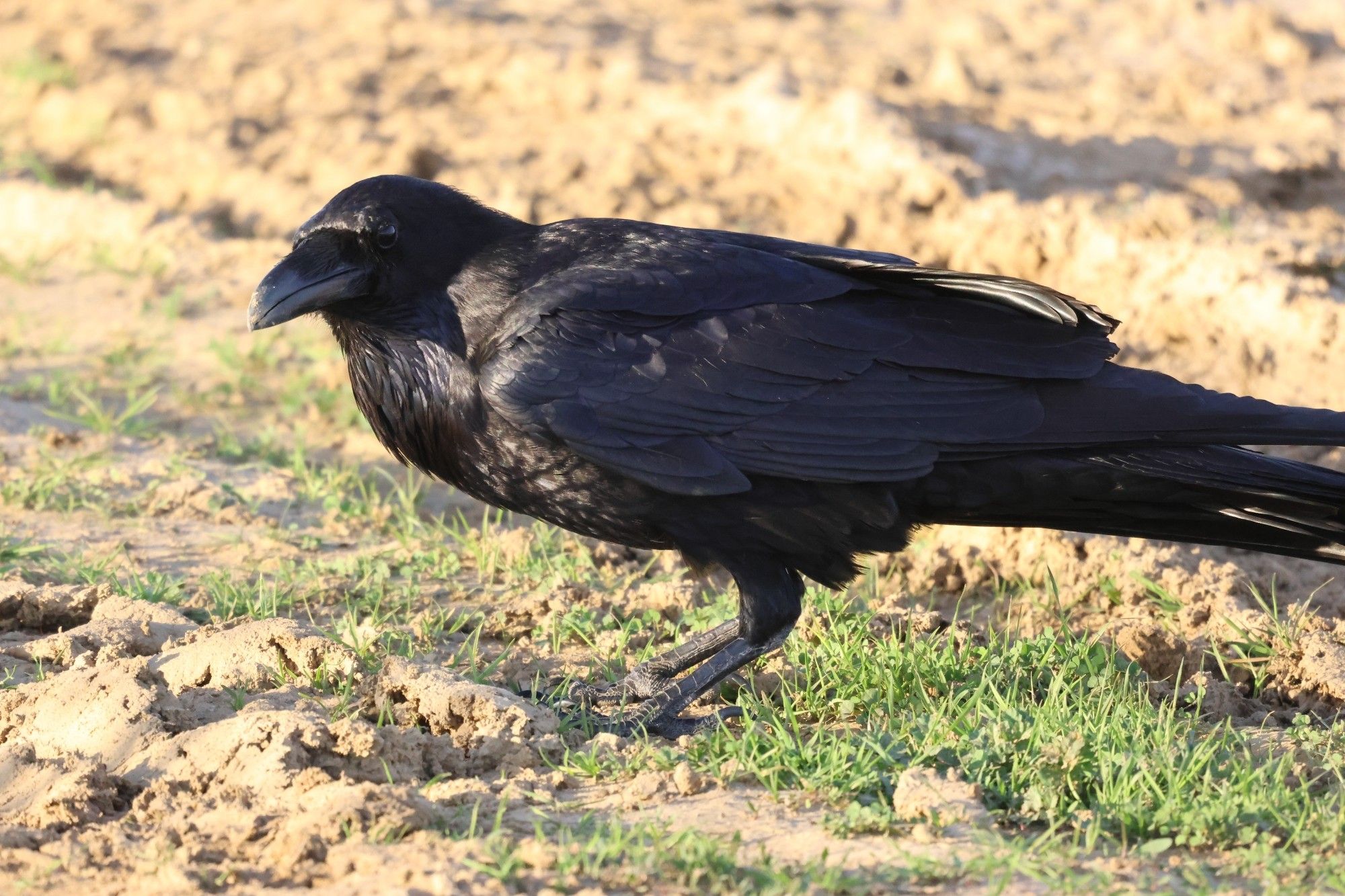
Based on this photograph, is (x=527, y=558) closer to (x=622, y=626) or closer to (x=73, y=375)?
(x=622, y=626)

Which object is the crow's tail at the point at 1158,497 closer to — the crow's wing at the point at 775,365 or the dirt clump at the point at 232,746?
the crow's wing at the point at 775,365

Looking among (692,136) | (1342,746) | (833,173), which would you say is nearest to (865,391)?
(1342,746)

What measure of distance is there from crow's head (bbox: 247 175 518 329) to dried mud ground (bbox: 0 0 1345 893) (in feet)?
2.92

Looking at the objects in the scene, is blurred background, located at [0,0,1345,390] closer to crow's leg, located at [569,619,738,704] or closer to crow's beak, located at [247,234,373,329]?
crow's leg, located at [569,619,738,704]

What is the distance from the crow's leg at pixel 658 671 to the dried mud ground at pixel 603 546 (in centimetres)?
14

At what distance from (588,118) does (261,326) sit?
14.9 feet

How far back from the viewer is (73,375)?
6.49 m

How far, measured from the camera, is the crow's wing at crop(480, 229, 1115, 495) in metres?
3.95

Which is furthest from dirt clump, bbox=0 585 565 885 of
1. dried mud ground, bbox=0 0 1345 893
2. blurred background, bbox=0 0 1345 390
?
blurred background, bbox=0 0 1345 390

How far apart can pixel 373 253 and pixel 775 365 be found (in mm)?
1161

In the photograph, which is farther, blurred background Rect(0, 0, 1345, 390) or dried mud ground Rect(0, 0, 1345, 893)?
blurred background Rect(0, 0, 1345, 390)

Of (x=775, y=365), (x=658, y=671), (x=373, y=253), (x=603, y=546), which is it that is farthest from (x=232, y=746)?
(x=603, y=546)

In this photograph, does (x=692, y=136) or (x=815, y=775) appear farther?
(x=692, y=136)

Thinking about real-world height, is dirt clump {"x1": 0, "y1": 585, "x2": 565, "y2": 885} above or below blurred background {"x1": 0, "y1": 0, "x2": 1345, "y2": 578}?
below
